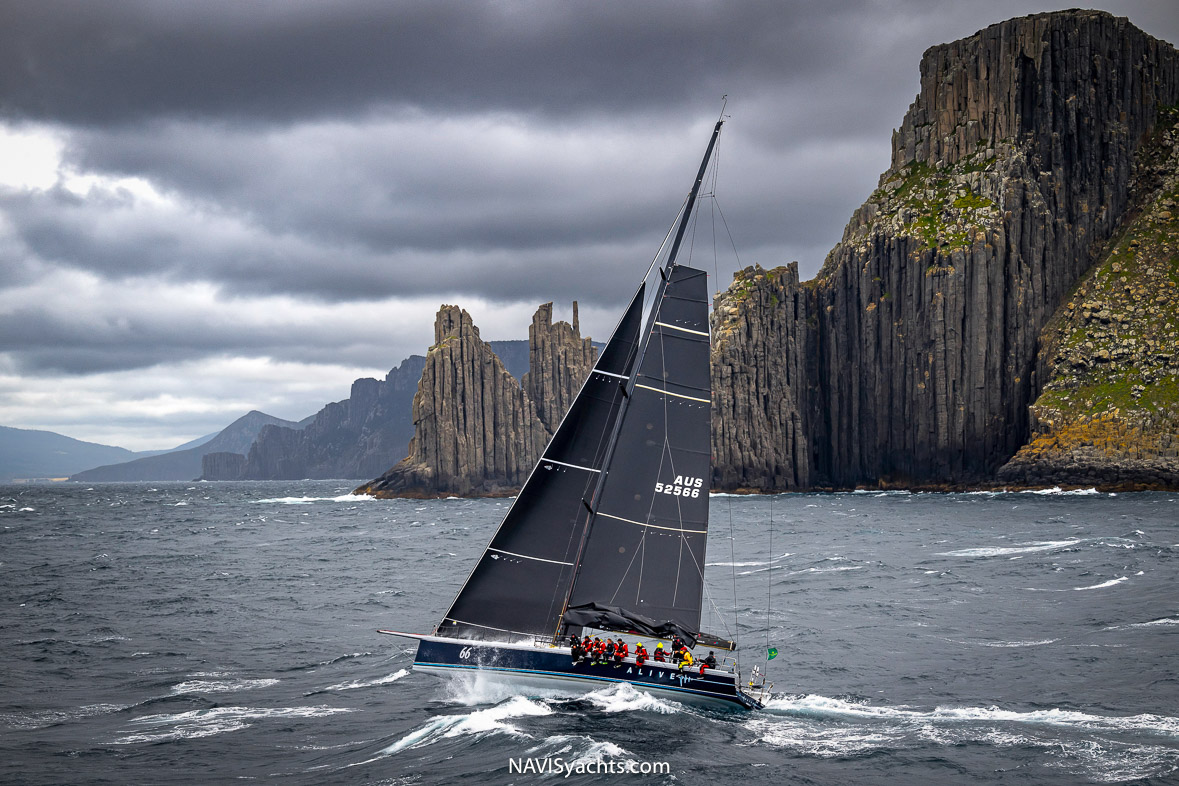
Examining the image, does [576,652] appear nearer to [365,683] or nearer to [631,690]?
[631,690]

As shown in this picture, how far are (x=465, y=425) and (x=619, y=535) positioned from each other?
146 m

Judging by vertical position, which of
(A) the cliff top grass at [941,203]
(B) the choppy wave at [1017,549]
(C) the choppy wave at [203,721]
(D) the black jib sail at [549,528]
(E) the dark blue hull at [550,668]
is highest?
(A) the cliff top grass at [941,203]

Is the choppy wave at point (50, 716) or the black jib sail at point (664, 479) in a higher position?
the black jib sail at point (664, 479)

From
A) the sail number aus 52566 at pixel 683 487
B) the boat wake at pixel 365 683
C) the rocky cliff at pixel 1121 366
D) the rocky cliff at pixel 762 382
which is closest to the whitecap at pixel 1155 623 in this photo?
the sail number aus 52566 at pixel 683 487

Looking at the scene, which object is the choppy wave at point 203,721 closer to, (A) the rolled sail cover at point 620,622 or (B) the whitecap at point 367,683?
(B) the whitecap at point 367,683

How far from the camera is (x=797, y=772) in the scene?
1881 centimetres

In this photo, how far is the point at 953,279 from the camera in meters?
135

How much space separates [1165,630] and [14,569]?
5726cm

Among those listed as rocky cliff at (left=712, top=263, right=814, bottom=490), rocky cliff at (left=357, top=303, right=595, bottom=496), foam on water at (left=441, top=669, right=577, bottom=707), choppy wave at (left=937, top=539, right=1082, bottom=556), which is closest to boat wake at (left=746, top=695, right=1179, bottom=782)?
foam on water at (left=441, top=669, right=577, bottom=707)

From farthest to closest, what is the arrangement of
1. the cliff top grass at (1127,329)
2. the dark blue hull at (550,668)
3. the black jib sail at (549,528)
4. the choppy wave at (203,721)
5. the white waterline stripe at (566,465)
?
1. the cliff top grass at (1127,329)
2. the white waterline stripe at (566,465)
3. the black jib sail at (549,528)
4. the dark blue hull at (550,668)
5. the choppy wave at (203,721)

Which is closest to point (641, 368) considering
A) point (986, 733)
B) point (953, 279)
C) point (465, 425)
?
point (986, 733)

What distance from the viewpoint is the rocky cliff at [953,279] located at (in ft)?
439

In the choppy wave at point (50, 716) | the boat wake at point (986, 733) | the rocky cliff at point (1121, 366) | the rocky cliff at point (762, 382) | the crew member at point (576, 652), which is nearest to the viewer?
the boat wake at point (986, 733)

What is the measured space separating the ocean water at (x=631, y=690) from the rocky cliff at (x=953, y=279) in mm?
82113
